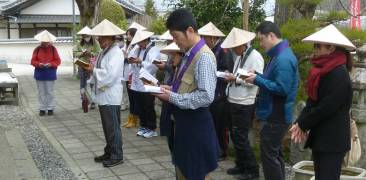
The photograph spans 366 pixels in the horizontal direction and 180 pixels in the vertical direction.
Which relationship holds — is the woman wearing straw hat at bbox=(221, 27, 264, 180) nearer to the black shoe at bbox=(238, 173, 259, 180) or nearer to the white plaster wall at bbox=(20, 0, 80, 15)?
the black shoe at bbox=(238, 173, 259, 180)

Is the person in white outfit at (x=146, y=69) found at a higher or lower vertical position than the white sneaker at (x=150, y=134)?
higher

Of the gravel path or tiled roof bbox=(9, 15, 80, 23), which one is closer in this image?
the gravel path

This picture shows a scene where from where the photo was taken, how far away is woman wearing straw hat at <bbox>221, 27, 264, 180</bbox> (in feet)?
17.9

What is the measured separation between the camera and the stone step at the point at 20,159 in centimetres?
590

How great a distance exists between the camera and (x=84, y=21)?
52.3 ft

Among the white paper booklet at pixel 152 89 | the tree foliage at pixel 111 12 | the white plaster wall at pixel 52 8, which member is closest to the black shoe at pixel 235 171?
the white paper booklet at pixel 152 89

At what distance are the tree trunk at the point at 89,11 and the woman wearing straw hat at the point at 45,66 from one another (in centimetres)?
607

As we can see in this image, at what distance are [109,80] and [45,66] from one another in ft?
→ 13.6

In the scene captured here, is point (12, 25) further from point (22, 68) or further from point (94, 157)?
point (94, 157)

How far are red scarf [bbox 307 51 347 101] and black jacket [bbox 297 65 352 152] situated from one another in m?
0.03

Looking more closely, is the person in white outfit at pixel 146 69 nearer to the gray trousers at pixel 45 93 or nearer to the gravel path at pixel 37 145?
the gravel path at pixel 37 145

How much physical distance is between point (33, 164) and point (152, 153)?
1.63 metres

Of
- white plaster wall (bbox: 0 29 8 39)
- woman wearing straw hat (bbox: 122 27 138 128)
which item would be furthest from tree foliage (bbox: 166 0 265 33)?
white plaster wall (bbox: 0 29 8 39)

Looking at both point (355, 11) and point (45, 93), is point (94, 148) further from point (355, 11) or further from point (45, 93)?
point (355, 11)
